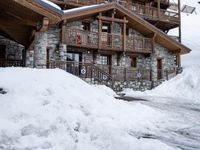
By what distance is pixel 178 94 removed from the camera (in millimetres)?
18391

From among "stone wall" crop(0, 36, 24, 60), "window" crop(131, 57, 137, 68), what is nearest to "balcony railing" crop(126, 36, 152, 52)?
"window" crop(131, 57, 137, 68)

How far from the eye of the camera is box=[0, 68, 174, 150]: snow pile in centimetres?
584

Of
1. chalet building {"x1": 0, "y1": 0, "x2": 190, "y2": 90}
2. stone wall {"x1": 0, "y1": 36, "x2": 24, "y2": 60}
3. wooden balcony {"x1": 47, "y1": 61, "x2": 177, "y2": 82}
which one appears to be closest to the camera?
wooden balcony {"x1": 47, "y1": 61, "x2": 177, "y2": 82}

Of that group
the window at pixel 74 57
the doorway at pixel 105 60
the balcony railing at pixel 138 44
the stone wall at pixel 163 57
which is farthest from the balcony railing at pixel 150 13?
the window at pixel 74 57

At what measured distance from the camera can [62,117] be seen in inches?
271

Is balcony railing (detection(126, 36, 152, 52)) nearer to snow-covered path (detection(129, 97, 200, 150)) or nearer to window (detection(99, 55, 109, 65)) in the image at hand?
window (detection(99, 55, 109, 65))

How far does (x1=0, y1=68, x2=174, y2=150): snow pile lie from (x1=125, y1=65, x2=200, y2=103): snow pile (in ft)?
27.8

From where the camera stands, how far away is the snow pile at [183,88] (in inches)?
695

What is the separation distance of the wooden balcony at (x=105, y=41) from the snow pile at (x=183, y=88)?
3685 millimetres

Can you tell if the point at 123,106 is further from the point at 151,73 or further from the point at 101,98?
the point at 151,73

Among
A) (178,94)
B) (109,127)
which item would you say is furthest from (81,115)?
(178,94)

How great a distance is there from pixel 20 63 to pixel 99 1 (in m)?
12.3

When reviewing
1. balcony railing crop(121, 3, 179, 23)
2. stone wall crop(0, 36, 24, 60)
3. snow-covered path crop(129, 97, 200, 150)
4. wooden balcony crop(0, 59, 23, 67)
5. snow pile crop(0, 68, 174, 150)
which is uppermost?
balcony railing crop(121, 3, 179, 23)

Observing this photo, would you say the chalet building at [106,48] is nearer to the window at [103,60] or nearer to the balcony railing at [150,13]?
the window at [103,60]
